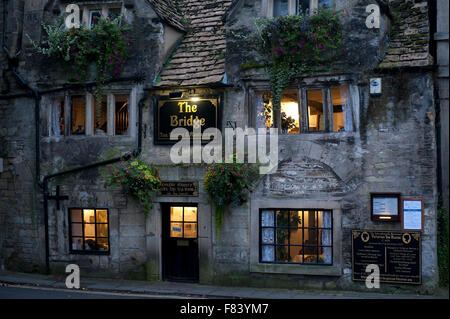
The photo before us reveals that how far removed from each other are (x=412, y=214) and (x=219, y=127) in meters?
5.11

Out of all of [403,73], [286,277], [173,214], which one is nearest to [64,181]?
[173,214]

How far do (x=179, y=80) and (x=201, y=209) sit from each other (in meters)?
3.49

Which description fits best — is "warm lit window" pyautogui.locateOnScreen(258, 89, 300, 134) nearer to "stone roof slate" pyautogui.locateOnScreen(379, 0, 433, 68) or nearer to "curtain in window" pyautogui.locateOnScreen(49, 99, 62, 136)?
"stone roof slate" pyautogui.locateOnScreen(379, 0, 433, 68)

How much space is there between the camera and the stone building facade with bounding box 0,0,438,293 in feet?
37.7

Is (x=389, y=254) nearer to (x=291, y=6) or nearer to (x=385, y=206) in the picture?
(x=385, y=206)

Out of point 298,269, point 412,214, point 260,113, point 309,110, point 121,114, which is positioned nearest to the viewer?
point 412,214

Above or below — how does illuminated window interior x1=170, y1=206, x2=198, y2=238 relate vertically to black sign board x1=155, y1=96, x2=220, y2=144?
below

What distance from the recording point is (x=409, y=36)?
39.0ft

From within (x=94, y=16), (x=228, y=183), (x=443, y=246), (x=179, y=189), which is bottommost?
(x=443, y=246)

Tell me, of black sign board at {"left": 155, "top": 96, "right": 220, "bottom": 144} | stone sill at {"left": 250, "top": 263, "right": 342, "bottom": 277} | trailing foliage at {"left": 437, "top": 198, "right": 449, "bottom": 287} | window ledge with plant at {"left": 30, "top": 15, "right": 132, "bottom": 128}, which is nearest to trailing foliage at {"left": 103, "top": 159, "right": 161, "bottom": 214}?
black sign board at {"left": 155, "top": 96, "right": 220, "bottom": 144}

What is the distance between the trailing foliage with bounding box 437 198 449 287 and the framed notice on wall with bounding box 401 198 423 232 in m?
0.54

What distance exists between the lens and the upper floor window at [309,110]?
12031 mm

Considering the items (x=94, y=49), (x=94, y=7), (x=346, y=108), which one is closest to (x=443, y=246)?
(x=346, y=108)

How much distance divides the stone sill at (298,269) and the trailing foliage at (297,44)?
156 inches
